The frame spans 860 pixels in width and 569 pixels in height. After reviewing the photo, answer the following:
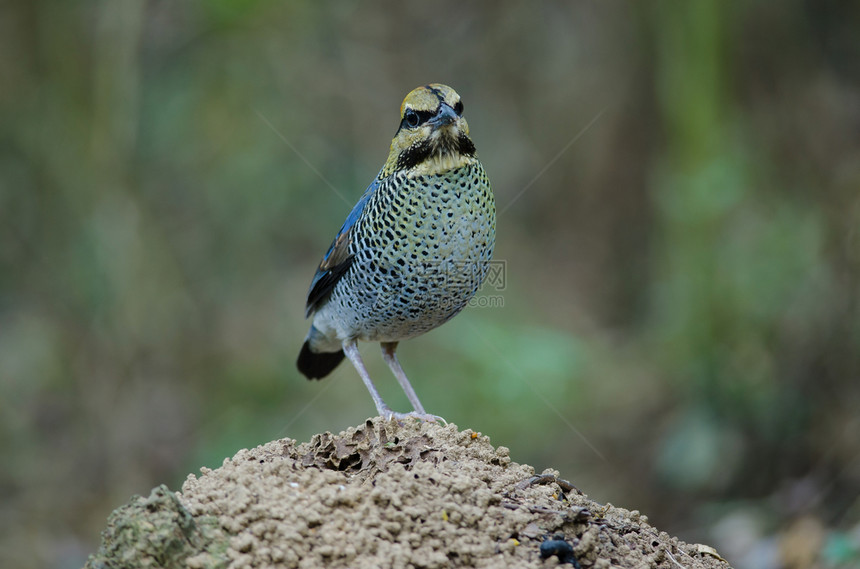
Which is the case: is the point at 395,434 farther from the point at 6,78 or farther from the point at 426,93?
the point at 6,78

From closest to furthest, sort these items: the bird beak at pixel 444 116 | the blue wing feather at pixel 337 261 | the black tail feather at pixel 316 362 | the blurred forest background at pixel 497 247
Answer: the bird beak at pixel 444 116, the blue wing feather at pixel 337 261, the black tail feather at pixel 316 362, the blurred forest background at pixel 497 247

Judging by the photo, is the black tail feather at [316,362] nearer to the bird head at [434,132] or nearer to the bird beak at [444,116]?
the bird head at [434,132]

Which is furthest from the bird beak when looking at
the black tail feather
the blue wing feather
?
the black tail feather


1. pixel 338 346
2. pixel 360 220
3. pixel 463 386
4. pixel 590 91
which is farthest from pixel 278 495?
pixel 590 91

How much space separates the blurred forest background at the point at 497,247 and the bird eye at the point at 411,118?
339cm

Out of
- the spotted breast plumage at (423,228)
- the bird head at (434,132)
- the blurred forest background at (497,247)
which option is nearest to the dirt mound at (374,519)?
the spotted breast plumage at (423,228)

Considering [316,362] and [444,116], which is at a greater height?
[316,362]

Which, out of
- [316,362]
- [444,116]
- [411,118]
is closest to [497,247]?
[316,362]

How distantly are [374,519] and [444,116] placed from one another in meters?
2.19

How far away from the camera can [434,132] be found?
436 centimetres

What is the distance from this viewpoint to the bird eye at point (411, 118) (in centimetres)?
441

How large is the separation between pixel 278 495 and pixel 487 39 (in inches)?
321

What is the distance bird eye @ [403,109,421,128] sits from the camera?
4410mm

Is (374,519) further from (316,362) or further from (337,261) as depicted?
A: (316,362)
